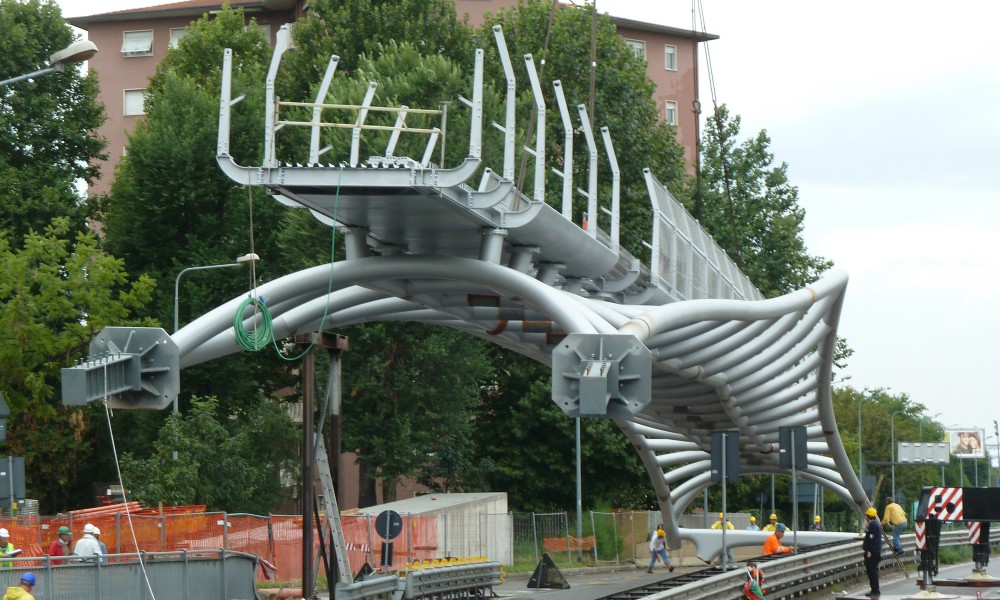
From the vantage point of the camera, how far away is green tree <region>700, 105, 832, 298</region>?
62406mm

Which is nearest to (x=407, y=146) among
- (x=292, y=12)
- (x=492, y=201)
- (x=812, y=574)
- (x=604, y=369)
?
(x=812, y=574)

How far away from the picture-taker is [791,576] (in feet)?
77.5

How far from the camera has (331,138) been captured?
42.4 m

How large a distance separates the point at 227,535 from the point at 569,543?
17.9 metres

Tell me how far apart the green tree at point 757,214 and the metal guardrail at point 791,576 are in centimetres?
3191

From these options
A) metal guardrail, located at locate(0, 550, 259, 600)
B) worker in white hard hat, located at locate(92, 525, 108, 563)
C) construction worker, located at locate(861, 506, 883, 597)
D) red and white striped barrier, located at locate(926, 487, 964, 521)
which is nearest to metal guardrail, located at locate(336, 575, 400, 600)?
metal guardrail, located at locate(0, 550, 259, 600)

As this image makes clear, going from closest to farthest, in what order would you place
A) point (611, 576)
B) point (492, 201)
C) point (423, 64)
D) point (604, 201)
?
point (492, 201)
point (611, 576)
point (423, 64)
point (604, 201)

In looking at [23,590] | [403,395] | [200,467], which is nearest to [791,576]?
[23,590]

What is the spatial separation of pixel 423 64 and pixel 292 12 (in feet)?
105

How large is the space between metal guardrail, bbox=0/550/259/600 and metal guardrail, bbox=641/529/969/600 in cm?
553

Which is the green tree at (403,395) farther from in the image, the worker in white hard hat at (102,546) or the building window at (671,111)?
the building window at (671,111)

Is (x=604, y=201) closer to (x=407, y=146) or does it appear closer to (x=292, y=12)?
(x=407, y=146)

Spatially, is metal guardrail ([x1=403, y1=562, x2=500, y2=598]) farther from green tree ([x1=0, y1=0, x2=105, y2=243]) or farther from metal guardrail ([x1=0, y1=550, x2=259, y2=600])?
Answer: green tree ([x1=0, y1=0, x2=105, y2=243])

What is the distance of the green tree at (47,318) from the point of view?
4122cm
